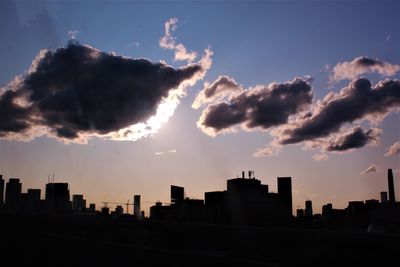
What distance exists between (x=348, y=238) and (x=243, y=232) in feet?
31.6

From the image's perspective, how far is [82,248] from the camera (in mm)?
21328

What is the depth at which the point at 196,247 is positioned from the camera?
3322cm

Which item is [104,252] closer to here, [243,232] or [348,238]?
[348,238]

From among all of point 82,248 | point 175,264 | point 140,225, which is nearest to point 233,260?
point 175,264

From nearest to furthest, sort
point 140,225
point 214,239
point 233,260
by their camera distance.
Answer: point 233,260, point 214,239, point 140,225

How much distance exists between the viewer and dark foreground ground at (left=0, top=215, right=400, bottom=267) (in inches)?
707

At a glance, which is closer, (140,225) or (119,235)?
(119,235)

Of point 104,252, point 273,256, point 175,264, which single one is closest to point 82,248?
point 104,252

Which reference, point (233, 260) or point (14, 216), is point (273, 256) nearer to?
point (233, 260)

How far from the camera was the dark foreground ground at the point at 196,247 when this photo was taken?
17969mm

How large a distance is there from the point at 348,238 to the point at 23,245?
1682 cm

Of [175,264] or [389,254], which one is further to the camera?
[389,254]

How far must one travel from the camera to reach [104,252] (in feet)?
65.2

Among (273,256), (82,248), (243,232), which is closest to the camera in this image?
(82,248)
